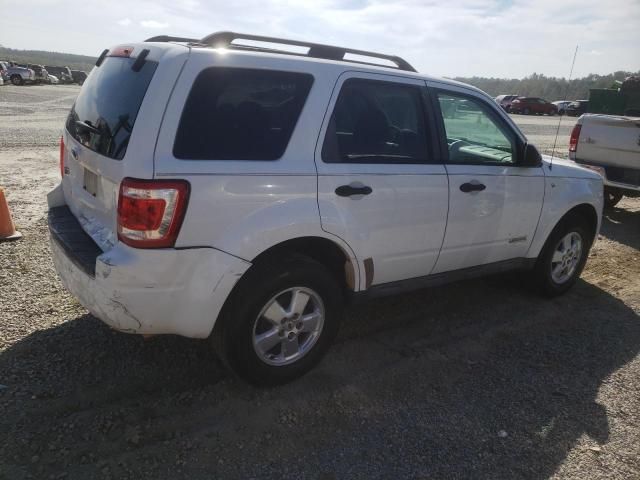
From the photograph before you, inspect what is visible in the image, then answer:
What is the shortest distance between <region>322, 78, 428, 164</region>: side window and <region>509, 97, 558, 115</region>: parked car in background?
45123 millimetres

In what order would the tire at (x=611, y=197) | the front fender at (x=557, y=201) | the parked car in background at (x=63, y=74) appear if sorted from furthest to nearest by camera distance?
the parked car in background at (x=63, y=74) → the tire at (x=611, y=197) → the front fender at (x=557, y=201)

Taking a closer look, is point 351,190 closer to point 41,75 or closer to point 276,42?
point 276,42

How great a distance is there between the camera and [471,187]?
3.73 m

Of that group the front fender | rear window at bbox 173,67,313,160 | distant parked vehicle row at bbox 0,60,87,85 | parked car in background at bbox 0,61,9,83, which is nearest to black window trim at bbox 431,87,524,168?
the front fender

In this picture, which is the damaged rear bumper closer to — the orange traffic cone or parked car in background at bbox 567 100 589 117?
the orange traffic cone

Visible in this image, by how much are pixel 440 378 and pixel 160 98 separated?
2.47 m

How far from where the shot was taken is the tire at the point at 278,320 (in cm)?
288

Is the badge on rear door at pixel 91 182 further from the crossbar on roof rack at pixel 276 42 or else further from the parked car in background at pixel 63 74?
the parked car in background at pixel 63 74

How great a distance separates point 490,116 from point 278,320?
2392 mm

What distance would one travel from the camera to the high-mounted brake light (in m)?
2.98

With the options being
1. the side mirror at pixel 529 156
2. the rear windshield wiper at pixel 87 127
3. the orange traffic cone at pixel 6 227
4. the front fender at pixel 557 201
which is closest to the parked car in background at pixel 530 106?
the front fender at pixel 557 201

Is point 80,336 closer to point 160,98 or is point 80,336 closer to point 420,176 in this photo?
point 160,98

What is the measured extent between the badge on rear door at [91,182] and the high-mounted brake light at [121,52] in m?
0.71

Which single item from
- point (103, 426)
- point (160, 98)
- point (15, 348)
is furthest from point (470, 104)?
point (15, 348)
